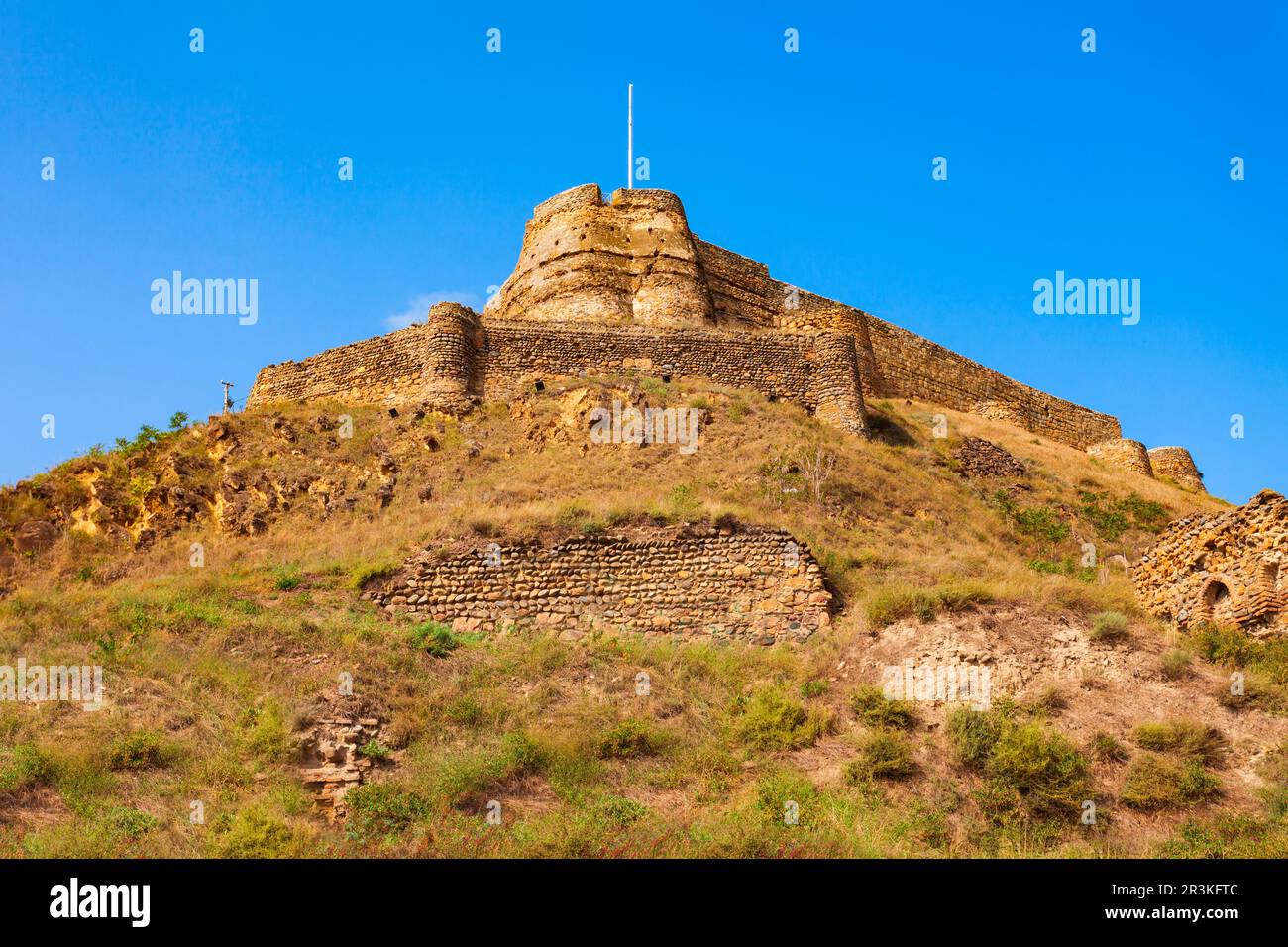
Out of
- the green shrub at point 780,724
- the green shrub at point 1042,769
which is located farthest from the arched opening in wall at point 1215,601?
the green shrub at point 780,724

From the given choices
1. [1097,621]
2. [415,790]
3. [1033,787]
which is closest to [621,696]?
[415,790]

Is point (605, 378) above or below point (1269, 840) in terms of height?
above

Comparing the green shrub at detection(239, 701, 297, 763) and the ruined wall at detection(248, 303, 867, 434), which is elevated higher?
the ruined wall at detection(248, 303, 867, 434)

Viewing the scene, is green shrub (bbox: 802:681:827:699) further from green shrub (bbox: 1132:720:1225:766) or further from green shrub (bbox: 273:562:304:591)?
green shrub (bbox: 273:562:304:591)

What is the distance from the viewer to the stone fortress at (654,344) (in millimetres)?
25297

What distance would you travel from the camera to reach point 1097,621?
44.9 ft

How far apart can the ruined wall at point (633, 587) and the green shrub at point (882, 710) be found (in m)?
2.91

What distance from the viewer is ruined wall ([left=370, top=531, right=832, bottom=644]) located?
15852 mm

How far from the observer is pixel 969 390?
38500mm

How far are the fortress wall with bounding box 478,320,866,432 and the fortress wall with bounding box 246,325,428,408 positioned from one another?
1.57 meters

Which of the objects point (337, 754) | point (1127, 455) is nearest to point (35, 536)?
point (337, 754)

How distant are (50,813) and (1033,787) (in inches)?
359

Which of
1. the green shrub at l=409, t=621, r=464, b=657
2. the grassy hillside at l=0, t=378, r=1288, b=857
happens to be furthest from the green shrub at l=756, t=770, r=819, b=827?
the green shrub at l=409, t=621, r=464, b=657
